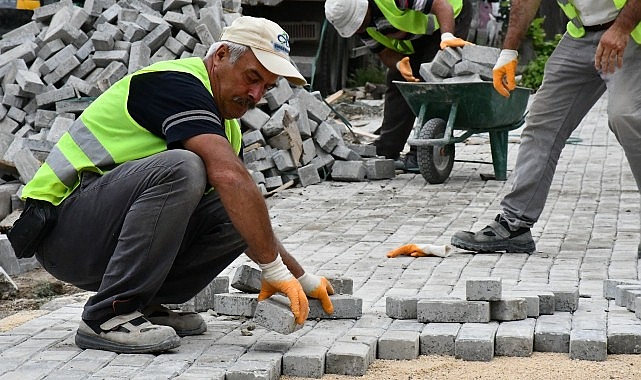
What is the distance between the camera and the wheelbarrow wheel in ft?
31.6

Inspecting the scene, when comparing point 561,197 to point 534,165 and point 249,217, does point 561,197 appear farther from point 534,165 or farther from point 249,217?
point 249,217

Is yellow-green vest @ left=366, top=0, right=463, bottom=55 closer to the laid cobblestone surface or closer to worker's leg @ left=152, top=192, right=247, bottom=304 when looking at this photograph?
the laid cobblestone surface

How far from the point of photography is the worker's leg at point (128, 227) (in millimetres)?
4230

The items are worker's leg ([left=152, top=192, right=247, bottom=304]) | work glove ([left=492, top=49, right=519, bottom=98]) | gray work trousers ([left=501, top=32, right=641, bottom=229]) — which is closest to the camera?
worker's leg ([left=152, top=192, right=247, bottom=304])

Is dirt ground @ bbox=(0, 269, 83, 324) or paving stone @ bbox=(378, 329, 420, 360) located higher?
paving stone @ bbox=(378, 329, 420, 360)

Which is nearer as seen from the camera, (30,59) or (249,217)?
(249,217)

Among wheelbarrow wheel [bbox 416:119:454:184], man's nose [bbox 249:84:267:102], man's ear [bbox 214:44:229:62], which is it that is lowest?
wheelbarrow wheel [bbox 416:119:454:184]

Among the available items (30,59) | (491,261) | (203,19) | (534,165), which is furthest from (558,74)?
(30,59)

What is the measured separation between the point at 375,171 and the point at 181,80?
19.7ft

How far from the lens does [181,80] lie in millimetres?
4320

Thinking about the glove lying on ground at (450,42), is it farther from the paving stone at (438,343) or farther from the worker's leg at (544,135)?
the paving stone at (438,343)

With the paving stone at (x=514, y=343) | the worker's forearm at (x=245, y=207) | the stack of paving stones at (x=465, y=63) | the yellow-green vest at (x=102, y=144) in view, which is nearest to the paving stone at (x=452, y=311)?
the paving stone at (x=514, y=343)

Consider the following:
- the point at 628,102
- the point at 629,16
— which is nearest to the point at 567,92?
the point at 628,102

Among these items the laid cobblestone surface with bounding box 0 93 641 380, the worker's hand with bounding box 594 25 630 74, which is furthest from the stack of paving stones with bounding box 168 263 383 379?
the worker's hand with bounding box 594 25 630 74
